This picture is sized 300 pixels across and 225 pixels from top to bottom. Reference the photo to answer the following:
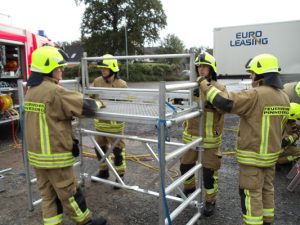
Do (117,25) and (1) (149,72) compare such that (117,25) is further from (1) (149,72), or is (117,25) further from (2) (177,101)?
(2) (177,101)

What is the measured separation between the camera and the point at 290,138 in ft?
14.6

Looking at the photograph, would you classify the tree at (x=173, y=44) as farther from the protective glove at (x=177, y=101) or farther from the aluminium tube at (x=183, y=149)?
the aluminium tube at (x=183, y=149)

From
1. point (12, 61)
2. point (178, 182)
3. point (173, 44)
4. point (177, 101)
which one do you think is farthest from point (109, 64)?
point (173, 44)

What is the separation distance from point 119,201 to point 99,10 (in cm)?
3277

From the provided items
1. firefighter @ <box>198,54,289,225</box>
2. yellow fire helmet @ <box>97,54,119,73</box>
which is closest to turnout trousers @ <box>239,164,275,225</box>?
A: firefighter @ <box>198,54,289,225</box>

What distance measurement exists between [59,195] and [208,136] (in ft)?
5.53

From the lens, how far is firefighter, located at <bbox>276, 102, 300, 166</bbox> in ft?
14.6

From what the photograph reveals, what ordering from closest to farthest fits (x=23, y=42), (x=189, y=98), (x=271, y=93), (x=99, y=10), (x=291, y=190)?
(x=271, y=93) → (x=189, y=98) → (x=291, y=190) → (x=23, y=42) → (x=99, y=10)

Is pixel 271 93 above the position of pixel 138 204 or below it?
above

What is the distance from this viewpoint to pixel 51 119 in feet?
8.81

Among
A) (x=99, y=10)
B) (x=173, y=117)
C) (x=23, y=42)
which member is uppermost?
(x=99, y=10)

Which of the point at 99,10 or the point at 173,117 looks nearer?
the point at 173,117

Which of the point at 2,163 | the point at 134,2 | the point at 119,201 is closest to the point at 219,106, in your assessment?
the point at 119,201

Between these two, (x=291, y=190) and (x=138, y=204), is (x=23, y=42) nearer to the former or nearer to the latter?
(x=138, y=204)
